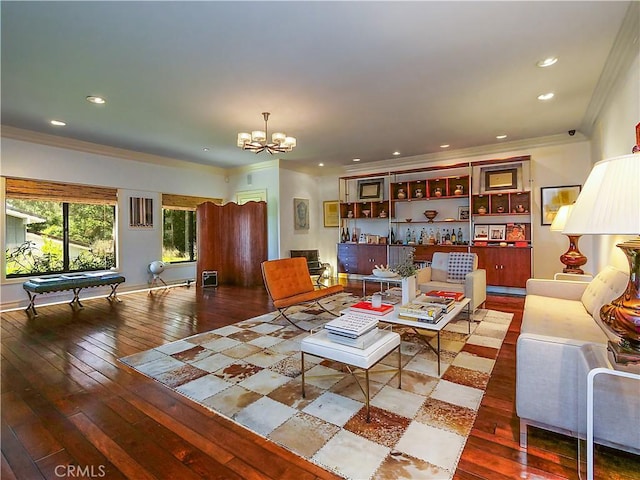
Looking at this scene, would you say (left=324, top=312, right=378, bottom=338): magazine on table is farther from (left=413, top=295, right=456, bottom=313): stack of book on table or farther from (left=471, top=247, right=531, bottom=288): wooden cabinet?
(left=471, top=247, right=531, bottom=288): wooden cabinet

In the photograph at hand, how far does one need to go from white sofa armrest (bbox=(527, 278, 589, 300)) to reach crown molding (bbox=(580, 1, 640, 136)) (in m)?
2.16

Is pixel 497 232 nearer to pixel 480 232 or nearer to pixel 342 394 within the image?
Result: pixel 480 232

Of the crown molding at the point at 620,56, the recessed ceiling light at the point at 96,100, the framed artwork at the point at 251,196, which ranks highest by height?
the recessed ceiling light at the point at 96,100

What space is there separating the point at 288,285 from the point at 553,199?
503 cm

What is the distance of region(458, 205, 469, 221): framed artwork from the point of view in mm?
6432

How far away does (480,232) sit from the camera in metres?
6.26

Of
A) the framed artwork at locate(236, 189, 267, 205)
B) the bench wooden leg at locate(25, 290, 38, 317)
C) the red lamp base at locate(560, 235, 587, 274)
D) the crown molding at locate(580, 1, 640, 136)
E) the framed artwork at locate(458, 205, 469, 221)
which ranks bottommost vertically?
the bench wooden leg at locate(25, 290, 38, 317)

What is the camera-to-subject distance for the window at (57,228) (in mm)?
5172

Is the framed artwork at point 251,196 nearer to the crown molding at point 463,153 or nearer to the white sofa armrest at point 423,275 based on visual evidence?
the crown molding at point 463,153

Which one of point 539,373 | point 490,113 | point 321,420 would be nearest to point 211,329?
point 321,420

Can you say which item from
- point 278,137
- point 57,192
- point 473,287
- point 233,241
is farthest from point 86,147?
point 473,287

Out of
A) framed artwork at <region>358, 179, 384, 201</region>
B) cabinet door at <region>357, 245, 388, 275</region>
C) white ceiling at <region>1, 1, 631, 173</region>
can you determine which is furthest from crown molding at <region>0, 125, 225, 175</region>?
cabinet door at <region>357, 245, 388, 275</region>

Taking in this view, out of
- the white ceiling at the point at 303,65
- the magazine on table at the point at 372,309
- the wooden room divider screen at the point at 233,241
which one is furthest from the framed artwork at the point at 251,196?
the magazine on table at the point at 372,309

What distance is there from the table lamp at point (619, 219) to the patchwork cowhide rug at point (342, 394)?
1.00m
